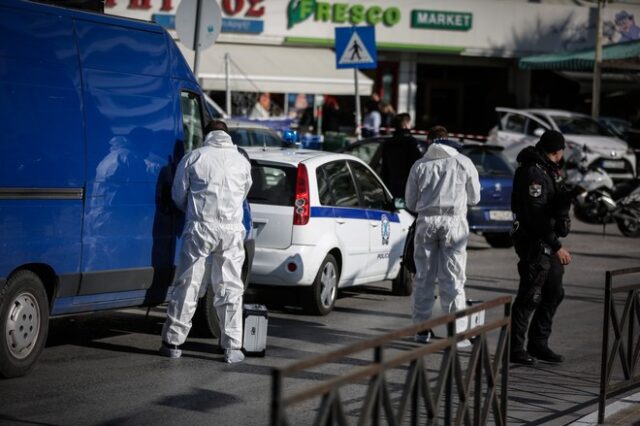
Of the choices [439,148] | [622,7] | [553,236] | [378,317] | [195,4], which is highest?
[622,7]

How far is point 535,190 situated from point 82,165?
357cm

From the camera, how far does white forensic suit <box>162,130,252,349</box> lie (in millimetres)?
9273

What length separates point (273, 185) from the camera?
11938 millimetres

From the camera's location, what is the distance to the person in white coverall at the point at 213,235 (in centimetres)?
928

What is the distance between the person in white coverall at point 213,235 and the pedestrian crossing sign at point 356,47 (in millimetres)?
11517

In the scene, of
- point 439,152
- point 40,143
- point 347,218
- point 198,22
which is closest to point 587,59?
point 198,22

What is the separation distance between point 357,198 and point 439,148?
2369mm

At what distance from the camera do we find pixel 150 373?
29.4 feet

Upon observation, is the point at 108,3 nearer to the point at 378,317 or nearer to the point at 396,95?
the point at 396,95

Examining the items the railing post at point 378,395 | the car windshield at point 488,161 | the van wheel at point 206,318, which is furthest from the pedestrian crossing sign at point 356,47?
the railing post at point 378,395

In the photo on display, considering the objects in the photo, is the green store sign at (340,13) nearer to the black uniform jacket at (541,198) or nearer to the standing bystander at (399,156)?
the standing bystander at (399,156)

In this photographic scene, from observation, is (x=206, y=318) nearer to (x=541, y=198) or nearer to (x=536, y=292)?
(x=536, y=292)

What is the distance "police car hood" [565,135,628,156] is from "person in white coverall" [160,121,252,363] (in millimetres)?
19378

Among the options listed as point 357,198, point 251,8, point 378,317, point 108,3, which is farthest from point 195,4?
point 251,8
